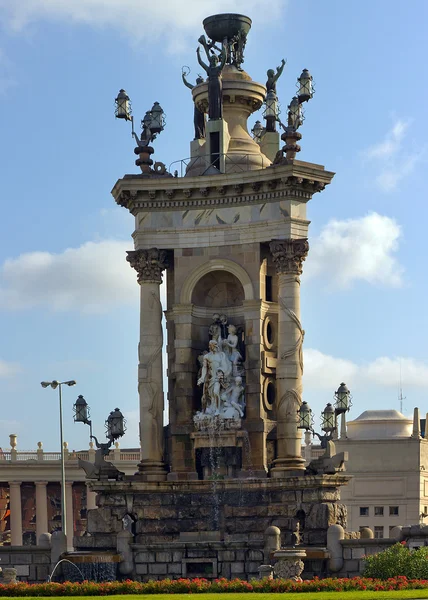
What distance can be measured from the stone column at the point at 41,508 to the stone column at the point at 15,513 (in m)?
1.25

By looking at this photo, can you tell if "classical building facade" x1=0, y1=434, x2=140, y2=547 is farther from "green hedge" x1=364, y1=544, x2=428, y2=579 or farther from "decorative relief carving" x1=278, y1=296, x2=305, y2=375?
"green hedge" x1=364, y1=544, x2=428, y2=579

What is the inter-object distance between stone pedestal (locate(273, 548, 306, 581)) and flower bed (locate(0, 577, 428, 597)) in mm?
2112

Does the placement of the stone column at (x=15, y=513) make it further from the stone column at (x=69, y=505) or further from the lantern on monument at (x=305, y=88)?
the lantern on monument at (x=305, y=88)

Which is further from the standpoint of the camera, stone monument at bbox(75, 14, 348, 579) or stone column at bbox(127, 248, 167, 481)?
stone column at bbox(127, 248, 167, 481)

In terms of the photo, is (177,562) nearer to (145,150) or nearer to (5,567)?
(5,567)

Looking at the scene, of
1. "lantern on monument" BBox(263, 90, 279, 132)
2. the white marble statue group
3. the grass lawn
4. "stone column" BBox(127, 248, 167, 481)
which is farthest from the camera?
"lantern on monument" BBox(263, 90, 279, 132)

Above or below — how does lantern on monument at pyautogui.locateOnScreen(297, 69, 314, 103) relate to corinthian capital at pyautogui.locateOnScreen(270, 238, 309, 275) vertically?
above

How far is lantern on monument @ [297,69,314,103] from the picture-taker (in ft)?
219

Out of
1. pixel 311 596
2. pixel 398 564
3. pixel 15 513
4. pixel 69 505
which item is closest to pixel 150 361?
pixel 398 564

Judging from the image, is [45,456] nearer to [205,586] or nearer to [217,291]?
[217,291]

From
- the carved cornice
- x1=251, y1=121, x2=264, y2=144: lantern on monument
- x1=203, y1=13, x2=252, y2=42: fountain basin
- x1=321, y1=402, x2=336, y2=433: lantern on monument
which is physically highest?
x1=203, y1=13, x2=252, y2=42: fountain basin

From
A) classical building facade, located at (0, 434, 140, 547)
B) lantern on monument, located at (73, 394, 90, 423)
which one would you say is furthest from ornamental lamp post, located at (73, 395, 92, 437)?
classical building facade, located at (0, 434, 140, 547)

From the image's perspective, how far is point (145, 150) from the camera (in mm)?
68375

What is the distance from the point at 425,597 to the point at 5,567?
18217mm
